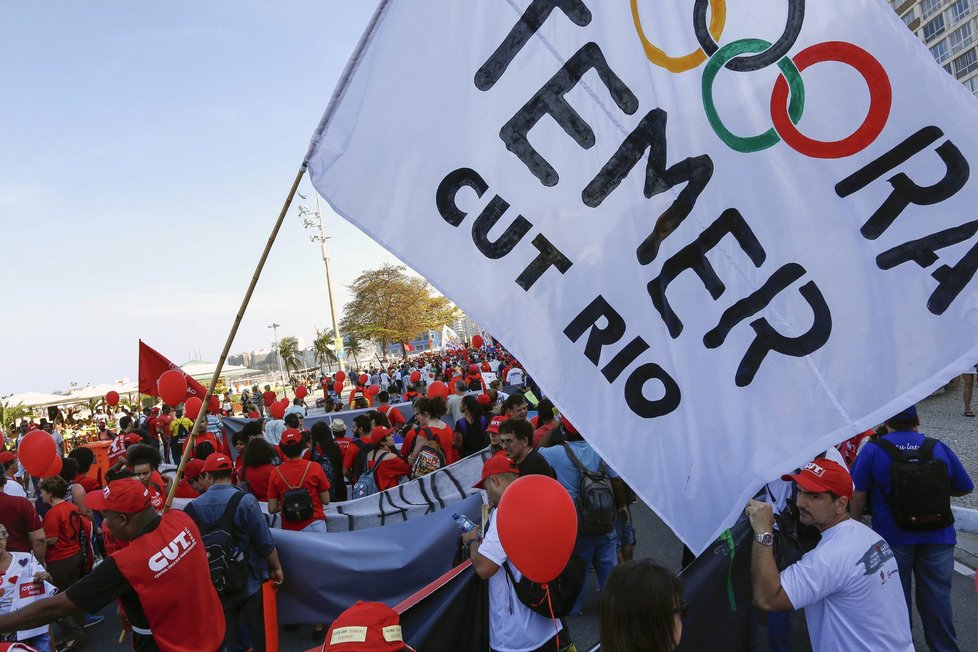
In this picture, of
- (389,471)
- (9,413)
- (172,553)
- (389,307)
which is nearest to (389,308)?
(389,307)

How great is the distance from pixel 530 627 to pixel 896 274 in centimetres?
225

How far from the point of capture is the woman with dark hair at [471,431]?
783 centimetres

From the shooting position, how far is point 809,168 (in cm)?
236

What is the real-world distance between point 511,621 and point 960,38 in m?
71.7

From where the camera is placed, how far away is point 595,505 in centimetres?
448

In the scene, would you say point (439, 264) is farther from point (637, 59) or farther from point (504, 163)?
point (637, 59)

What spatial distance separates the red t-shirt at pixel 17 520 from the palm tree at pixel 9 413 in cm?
2963

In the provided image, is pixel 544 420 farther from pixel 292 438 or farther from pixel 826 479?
pixel 826 479

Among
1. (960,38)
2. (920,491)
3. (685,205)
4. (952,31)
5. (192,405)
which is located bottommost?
(920,491)

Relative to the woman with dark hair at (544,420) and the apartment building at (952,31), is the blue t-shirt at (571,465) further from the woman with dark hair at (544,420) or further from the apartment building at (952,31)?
the apartment building at (952,31)

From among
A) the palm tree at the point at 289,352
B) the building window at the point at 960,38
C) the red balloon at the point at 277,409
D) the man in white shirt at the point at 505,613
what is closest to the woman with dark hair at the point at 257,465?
the man in white shirt at the point at 505,613

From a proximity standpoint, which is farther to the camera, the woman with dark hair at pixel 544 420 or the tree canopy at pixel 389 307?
the tree canopy at pixel 389 307

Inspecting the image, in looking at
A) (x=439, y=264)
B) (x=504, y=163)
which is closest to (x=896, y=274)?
(x=504, y=163)

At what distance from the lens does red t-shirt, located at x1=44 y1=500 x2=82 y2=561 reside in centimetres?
559
